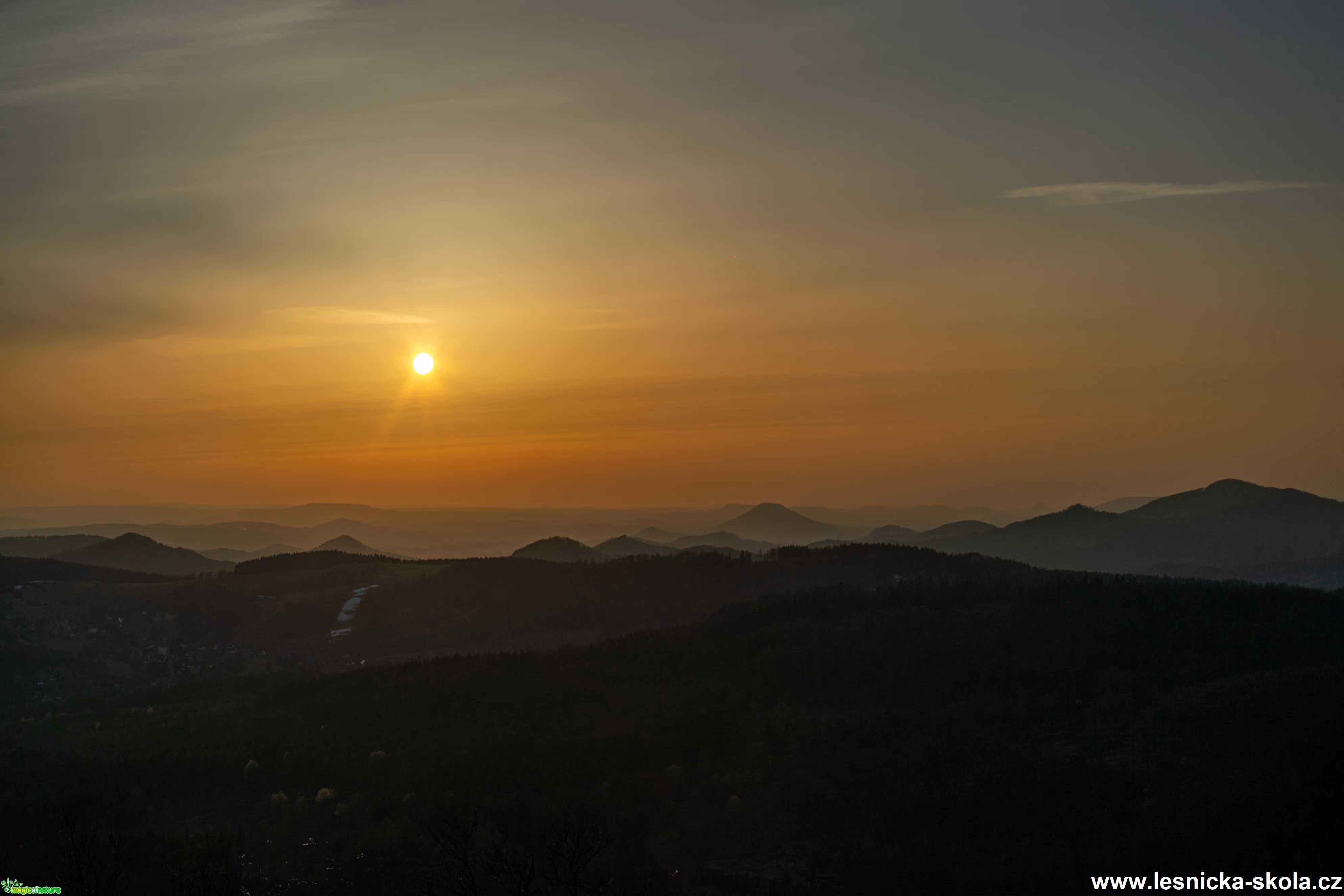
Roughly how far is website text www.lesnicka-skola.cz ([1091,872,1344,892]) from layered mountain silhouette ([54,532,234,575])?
114 meters

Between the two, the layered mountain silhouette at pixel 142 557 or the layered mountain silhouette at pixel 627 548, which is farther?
the layered mountain silhouette at pixel 627 548

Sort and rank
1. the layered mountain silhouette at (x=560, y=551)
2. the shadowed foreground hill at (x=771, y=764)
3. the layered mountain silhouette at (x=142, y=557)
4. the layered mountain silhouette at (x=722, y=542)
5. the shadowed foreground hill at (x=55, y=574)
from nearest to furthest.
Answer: the shadowed foreground hill at (x=771, y=764) → the shadowed foreground hill at (x=55, y=574) → the layered mountain silhouette at (x=560, y=551) → the layered mountain silhouette at (x=142, y=557) → the layered mountain silhouette at (x=722, y=542)

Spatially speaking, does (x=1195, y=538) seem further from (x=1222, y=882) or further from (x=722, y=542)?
(x=1222, y=882)

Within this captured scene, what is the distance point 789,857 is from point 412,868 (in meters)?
8.03

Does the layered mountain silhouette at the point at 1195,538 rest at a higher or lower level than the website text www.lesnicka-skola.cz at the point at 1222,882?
higher

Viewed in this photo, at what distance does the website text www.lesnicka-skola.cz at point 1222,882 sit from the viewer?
595 inches

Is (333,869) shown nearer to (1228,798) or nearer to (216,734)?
(216,734)

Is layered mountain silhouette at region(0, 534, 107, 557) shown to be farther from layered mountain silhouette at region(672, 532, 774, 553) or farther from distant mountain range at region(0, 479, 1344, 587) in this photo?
layered mountain silhouette at region(672, 532, 774, 553)

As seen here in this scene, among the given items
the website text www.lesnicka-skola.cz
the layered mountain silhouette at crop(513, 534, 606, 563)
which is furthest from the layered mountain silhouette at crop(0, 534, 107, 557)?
the website text www.lesnicka-skola.cz

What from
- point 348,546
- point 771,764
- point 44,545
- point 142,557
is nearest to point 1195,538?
point 771,764

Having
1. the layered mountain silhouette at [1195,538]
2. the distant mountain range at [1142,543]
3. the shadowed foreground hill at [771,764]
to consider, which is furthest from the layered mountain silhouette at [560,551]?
the shadowed foreground hill at [771,764]

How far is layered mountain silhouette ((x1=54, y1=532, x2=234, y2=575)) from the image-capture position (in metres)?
113

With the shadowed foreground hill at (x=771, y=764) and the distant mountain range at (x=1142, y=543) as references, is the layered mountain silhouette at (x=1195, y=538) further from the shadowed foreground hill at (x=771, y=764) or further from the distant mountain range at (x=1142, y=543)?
the shadowed foreground hill at (x=771, y=764)

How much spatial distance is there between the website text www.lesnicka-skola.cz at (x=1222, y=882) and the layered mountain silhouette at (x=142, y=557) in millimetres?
113558
